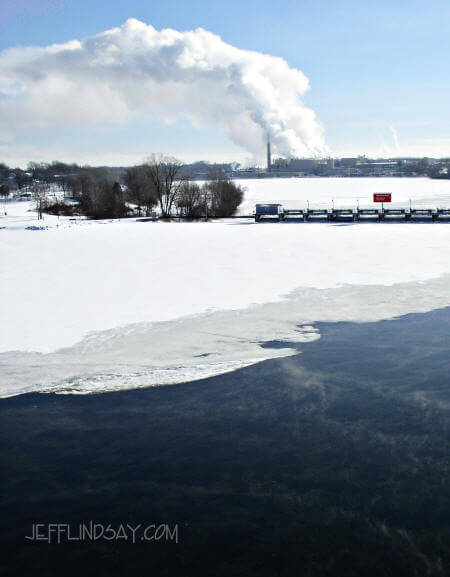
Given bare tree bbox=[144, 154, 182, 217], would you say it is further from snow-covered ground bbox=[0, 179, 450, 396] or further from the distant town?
the distant town

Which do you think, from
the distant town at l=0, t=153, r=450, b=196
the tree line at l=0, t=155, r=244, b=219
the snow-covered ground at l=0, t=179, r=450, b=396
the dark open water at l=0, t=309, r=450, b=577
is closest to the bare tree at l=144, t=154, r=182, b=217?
the tree line at l=0, t=155, r=244, b=219

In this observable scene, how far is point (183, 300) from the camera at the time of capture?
41.7 ft

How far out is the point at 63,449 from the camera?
19.8ft

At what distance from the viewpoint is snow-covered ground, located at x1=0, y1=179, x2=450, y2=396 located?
871 centimetres

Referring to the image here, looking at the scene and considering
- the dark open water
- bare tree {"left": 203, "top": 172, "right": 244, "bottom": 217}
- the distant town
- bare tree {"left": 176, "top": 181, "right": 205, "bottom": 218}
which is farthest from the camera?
the distant town

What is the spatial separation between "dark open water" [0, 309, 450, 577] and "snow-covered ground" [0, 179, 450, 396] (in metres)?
0.93

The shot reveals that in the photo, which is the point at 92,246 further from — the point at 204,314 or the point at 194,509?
the point at 194,509

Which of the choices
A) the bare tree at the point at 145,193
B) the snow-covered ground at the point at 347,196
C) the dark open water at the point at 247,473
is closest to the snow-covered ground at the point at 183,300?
the dark open water at the point at 247,473

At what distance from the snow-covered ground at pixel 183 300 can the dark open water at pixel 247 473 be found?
0.93 meters

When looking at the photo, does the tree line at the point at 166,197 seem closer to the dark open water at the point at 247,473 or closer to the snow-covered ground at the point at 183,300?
the snow-covered ground at the point at 183,300

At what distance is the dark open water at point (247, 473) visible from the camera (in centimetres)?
441

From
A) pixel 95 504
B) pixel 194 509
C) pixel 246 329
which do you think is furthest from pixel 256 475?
pixel 246 329

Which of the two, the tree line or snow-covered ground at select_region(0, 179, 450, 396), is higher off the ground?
the tree line

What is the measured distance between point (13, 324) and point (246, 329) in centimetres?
459
